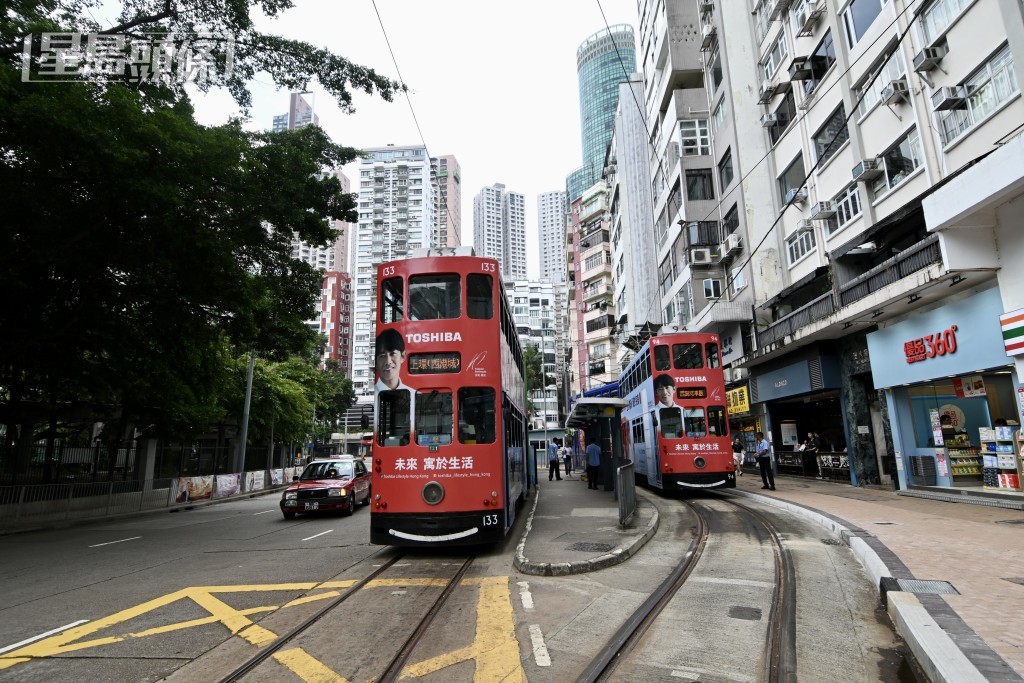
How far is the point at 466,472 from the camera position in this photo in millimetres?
8547

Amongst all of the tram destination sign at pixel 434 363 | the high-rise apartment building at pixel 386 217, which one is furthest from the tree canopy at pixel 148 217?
the high-rise apartment building at pixel 386 217

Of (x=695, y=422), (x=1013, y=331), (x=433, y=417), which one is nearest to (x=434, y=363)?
(x=433, y=417)

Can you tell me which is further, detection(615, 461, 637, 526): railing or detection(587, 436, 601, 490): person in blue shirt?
detection(587, 436, 601, 490): person in blue shirt

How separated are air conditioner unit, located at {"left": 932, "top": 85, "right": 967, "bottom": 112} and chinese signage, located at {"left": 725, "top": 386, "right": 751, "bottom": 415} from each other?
14.9 metres

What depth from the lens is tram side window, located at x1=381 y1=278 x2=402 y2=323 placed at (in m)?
9.08

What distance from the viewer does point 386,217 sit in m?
97.5

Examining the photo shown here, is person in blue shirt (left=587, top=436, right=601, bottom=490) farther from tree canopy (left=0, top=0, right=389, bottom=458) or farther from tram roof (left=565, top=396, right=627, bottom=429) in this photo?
tree canopy (left=0, top=0, right=389, bottom=458)

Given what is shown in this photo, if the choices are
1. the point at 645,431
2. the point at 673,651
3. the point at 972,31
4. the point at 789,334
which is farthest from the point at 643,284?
the point at 673,651

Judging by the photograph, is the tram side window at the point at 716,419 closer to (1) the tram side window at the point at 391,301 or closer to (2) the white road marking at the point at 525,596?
(1) the tram side window at the point at 391,301

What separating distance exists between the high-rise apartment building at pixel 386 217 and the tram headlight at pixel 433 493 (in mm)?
87667

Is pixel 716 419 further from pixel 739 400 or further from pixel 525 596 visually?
pixel 739 400

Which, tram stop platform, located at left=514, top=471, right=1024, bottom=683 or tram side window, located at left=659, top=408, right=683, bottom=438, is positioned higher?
tram side window, located at left=659, top=408, right=683, bottom=438

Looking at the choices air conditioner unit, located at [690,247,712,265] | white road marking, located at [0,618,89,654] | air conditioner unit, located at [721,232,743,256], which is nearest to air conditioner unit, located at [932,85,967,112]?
air conditioner unit, located at [721,232,743,256]

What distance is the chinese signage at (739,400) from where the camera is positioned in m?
26.2
